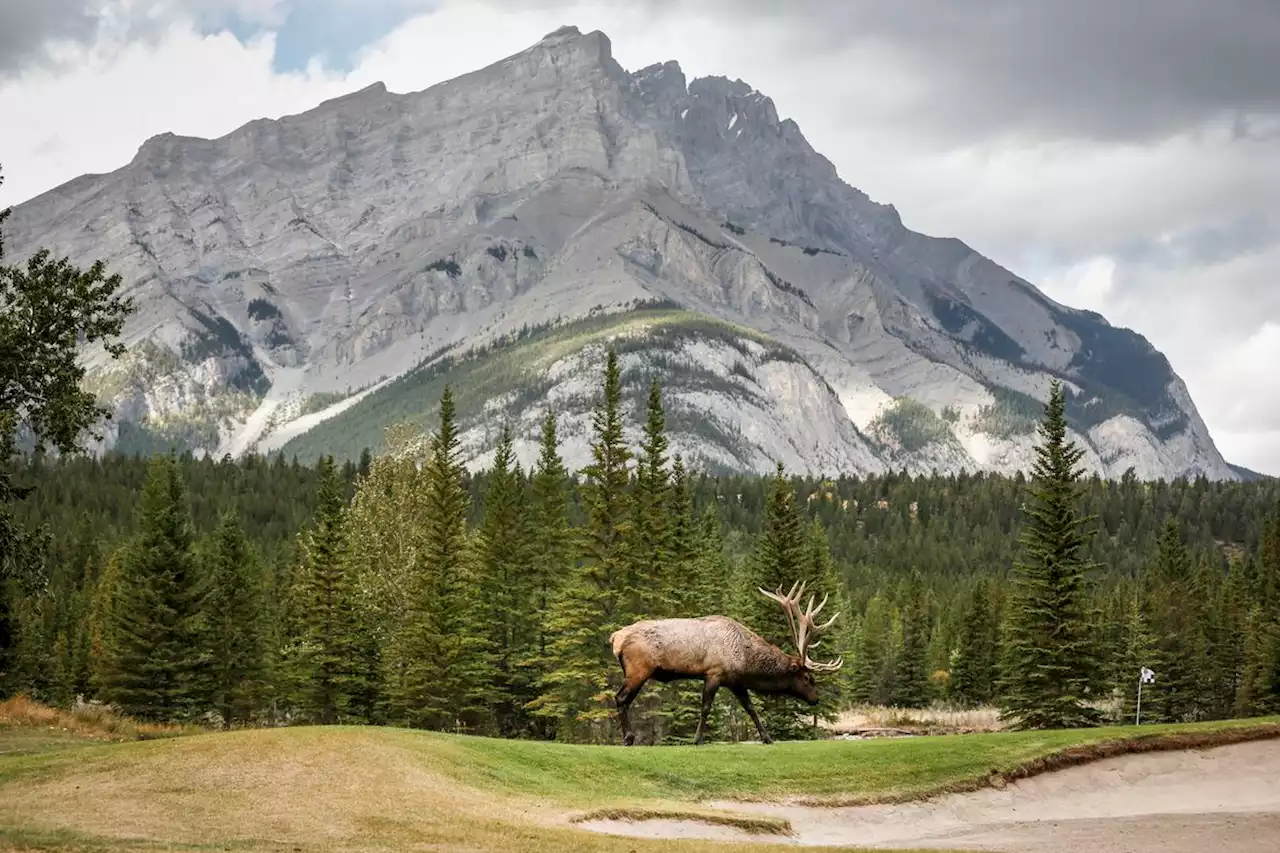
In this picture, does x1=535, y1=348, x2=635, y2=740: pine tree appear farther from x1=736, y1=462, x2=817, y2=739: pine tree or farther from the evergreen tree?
the evergreen tree

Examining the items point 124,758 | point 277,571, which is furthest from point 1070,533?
point 277,571

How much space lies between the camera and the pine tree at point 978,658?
101438 millimetres

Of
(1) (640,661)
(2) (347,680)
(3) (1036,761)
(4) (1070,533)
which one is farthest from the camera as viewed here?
(2) (347,680)

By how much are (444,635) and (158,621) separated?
14.7m

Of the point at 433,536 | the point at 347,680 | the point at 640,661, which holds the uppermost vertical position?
the point at 433,536

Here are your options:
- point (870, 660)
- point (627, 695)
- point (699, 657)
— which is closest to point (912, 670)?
point (870, 660)

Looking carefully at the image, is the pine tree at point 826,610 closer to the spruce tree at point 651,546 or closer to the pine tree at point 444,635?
the spruce tree at point 651,546

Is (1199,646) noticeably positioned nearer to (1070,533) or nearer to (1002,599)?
(1002,599)

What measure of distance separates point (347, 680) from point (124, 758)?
121 ft

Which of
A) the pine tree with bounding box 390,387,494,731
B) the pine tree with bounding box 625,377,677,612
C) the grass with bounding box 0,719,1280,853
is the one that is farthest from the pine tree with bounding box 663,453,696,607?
the grass with bounding box 0,719,1280,853

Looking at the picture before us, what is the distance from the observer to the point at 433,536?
59.9 metres

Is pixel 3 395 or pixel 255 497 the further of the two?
pixel 255 497

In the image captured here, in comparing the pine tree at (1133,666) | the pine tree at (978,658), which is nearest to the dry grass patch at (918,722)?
the pine tree at (978,658)

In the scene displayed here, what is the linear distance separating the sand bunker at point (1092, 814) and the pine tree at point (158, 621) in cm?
4223
